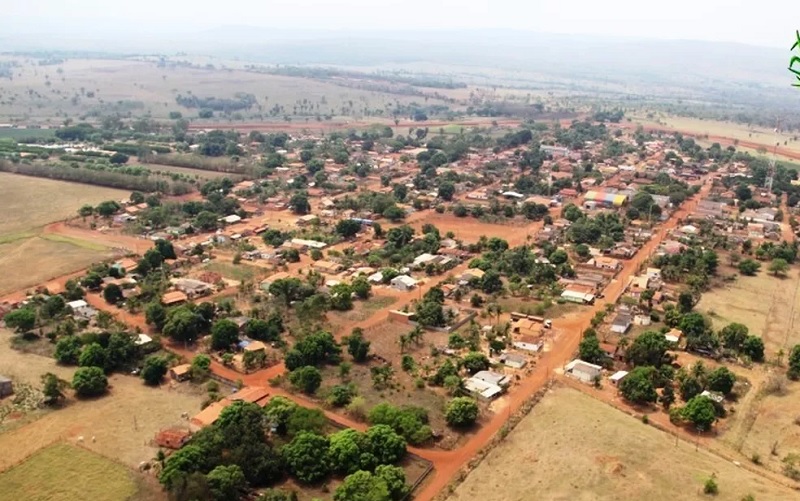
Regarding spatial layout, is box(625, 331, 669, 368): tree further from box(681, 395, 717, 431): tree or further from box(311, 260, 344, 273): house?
box(311, 260, 344, 273): house

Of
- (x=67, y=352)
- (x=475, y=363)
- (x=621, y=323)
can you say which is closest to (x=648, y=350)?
(x=621, y=323)

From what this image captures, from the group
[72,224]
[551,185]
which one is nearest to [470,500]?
[72,224]

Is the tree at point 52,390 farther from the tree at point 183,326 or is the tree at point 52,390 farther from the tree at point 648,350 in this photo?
the tree at point 648,350

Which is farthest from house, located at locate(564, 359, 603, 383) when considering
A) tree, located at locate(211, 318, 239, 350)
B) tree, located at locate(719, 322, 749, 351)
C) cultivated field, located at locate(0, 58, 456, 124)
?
cultivated field, located at locate(0, 58, 456, 124)

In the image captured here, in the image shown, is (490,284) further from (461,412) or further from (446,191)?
(446,191)

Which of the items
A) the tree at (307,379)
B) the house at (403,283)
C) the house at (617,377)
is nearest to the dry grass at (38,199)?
the house at (403,283)

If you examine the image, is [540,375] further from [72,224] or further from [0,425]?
[72,224]

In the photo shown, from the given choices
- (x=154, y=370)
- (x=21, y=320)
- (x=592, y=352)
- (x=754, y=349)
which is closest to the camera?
(x=154, y=370)
